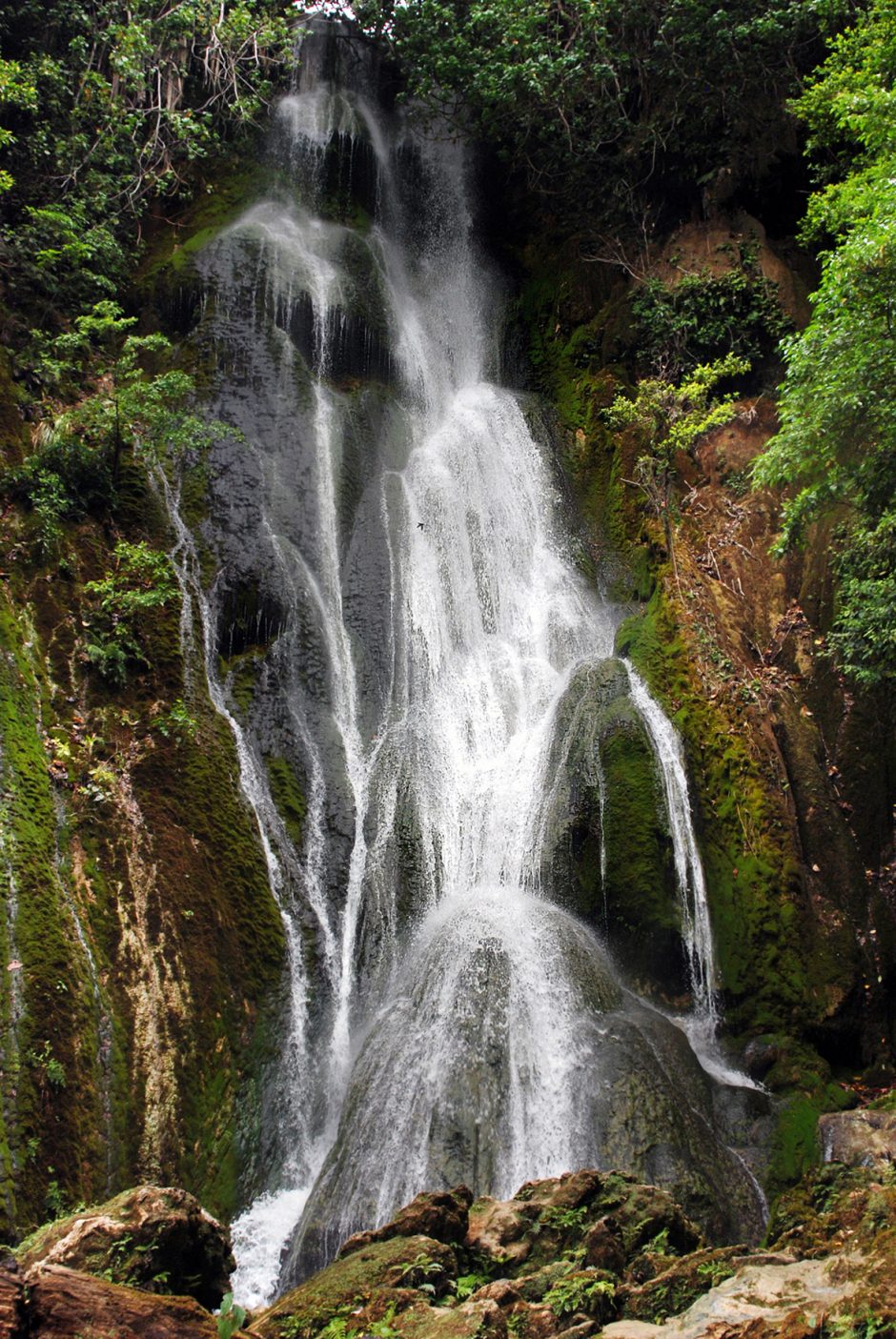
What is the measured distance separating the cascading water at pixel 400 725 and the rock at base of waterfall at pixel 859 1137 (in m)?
0.81

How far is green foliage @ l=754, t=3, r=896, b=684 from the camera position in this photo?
8211mm

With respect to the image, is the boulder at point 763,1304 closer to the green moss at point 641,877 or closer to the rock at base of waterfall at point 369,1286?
the rock at base of waterfall at point 369,1286

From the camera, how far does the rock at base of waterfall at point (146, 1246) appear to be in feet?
12.7

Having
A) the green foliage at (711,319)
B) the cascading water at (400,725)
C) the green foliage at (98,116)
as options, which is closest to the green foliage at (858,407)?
the cascading water at (400,725)

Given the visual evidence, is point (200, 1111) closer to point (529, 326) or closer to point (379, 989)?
point (379, 989)

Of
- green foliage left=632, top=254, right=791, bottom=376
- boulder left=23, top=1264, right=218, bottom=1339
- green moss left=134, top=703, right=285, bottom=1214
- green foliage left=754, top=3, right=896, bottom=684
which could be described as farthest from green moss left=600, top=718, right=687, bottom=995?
green foliage left=632, top=254, right=791, bottom=376

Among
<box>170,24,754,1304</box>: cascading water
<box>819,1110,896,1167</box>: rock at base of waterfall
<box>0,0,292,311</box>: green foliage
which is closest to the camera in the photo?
<box>819,1110,896,1167</box>: rock at base of waterfall

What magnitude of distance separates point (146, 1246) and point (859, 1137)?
18.0 ft

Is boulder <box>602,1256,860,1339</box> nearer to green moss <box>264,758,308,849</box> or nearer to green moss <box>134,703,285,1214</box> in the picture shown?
green moss <box>134,703,285,1214</box>

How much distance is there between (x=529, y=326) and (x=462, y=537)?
5972 mm

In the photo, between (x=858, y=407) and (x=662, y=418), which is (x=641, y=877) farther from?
(x=662, y=418)

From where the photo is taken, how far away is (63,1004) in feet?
21.5

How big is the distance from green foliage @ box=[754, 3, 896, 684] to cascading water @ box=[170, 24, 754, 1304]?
7.95 feet

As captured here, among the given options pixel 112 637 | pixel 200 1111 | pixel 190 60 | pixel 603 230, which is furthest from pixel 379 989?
pixel 190 60
